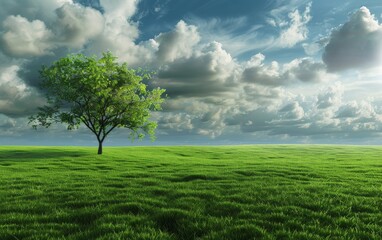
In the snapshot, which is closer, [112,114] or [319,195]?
[319,195]

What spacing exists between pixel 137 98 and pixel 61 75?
511 inches

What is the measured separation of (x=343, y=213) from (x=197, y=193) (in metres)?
6.18

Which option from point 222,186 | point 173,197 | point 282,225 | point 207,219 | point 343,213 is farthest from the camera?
point 222,186

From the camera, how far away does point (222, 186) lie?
18.2 meters

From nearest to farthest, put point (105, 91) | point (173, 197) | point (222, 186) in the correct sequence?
point (173, 197), point (222, 186), point (105, 91)

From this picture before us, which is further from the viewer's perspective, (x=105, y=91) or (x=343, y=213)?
(x=105, y=91)

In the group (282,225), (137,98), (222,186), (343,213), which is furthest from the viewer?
(137,98)

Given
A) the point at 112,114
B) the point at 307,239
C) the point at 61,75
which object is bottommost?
the point at 307,239

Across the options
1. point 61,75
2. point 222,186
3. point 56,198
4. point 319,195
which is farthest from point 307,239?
point 61,75

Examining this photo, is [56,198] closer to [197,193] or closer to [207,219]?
[197,193]

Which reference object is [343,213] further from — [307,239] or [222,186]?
[222,186]

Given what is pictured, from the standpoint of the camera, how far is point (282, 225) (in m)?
9.76

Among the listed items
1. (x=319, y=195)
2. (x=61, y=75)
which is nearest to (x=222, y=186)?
(x=319, y=195)

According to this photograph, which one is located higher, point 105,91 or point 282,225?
point 105,91
